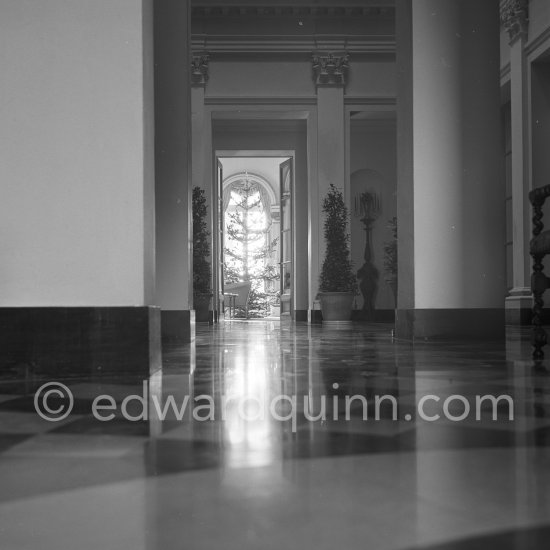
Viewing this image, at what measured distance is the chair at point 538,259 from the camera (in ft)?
7.92

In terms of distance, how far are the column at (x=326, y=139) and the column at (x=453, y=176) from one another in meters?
5.42

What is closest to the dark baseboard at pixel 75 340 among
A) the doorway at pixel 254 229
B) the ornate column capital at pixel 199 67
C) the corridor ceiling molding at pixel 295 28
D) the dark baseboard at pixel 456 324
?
the dark baseboard at pixel 456 324

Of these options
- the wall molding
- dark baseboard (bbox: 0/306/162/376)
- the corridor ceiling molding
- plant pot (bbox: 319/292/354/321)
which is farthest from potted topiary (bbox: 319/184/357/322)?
dark baseboard (bbox: 0/306/162/376)

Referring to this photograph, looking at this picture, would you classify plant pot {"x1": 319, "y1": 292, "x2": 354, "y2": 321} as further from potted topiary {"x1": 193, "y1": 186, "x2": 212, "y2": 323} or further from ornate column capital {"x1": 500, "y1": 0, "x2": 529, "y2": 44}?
ornate column capital {"x1": 500, "y1": 0, "x2": 529, "y2": 44}

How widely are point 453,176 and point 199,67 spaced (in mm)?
6383

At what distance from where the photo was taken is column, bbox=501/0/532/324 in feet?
24.9

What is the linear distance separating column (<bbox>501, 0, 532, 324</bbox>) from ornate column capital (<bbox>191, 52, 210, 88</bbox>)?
169 inches

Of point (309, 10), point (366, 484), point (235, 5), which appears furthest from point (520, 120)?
point (366, 484)

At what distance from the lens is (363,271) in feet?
36.6

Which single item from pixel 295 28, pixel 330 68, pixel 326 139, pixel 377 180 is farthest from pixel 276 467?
pixel 377 180

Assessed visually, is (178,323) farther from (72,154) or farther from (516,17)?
(516,17)

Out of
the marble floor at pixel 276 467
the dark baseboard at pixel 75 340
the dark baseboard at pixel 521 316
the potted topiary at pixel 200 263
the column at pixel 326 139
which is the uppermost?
the column at pixel 326 139

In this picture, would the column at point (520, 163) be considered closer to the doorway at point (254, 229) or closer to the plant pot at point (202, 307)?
the plant pot at point (202, 307)

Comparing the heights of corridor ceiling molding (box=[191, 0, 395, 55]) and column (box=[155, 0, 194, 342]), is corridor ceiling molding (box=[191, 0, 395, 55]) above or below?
above
